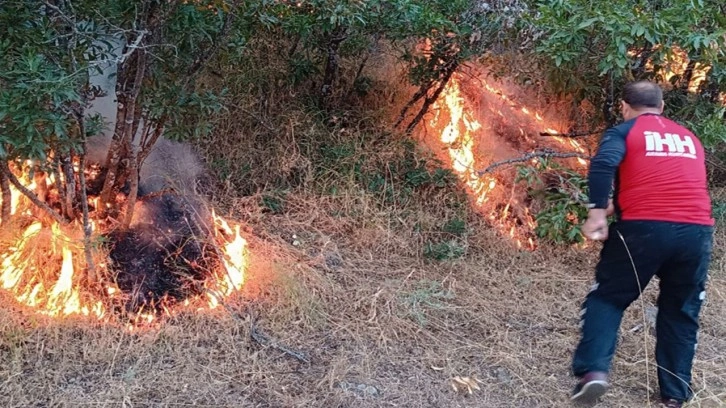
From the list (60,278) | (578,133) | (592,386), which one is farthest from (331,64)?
(592,386)

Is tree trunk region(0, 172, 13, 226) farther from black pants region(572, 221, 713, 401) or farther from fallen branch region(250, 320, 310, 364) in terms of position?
black pants region(572, 221, 713, 401)

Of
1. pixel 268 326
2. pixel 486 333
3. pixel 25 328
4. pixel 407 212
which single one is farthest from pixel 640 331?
pixel 25 328

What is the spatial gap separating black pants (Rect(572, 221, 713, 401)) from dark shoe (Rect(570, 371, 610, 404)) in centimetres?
4

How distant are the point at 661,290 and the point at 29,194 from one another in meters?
3.78

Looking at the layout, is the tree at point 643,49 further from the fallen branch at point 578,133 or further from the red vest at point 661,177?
the red vest at point 661,177

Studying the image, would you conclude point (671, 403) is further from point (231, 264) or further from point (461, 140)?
point (461, 140)

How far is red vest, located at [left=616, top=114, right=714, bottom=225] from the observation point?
3.09m

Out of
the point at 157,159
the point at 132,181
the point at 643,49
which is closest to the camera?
the point at 132,181

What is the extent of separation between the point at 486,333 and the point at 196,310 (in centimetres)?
191

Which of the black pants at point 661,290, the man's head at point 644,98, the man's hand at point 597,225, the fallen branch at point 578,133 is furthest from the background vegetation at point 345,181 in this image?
the man's hand at point 597,225

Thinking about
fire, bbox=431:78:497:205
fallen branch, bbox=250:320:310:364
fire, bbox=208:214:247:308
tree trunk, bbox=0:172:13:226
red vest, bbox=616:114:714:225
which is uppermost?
red vest, bbox=616:114:714:225

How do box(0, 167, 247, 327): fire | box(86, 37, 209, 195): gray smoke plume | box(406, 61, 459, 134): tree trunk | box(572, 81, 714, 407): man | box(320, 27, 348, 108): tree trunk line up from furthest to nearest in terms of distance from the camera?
1. box(406, 61, 459, 134): tree trunk
2. box(320, 27, 348, 108): tree trunk
3. box(86, 37, 209, 195): gray smoke plume
4. box(0, 167, 247, 327): fire
5. box(572, 81, 714, 407): man

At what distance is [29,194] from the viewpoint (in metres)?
3.84

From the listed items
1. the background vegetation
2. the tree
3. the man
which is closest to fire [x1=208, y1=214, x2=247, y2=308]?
the background vegetation
